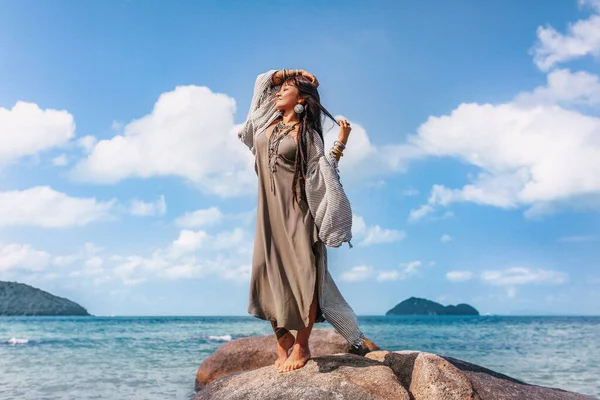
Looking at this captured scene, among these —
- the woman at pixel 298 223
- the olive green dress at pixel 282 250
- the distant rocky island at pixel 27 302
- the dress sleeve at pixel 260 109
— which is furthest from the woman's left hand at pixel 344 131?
the distant rocky island at pixel 27 302

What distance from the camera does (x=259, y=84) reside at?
5938mm

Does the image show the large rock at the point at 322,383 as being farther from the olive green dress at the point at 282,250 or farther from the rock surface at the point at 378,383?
the olive green dress at the point at 282,250

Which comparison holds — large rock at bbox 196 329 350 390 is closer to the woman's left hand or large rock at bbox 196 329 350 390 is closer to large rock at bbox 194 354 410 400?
large rock at bbox 194 354 410 400

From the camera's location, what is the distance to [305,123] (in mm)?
5496

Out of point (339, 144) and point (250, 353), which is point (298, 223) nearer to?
point (339, 144)

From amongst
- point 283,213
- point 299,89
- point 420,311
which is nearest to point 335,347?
point 283,213

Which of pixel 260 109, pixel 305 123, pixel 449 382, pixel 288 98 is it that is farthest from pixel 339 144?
pixel 449 382

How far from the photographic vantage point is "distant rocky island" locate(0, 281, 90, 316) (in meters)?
72.9

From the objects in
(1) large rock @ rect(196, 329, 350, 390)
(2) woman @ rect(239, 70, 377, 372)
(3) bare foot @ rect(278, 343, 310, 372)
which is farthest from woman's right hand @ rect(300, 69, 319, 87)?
(1) large rock @ rect(196, 329, 350, 390)

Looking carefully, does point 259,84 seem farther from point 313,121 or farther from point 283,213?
point 283,213

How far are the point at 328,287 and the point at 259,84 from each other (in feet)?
6.94

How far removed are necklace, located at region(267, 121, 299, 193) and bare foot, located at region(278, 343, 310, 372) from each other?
4.84ft

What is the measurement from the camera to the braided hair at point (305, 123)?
5383mm

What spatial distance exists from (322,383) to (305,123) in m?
2.31
